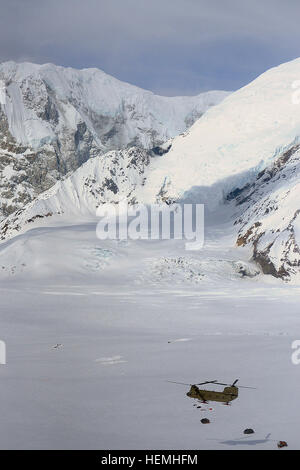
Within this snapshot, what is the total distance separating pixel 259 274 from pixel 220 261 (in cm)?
396

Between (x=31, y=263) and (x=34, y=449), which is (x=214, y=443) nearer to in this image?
(x=34, y=449)

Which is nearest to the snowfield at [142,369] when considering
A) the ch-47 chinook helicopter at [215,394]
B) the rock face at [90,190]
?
the ch-47 chinook helicopter at [215,394]

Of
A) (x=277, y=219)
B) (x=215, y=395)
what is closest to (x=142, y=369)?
(x=215, y=395)

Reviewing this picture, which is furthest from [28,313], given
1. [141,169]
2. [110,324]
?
[141,169]

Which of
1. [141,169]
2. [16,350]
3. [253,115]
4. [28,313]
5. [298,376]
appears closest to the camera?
[298,376]

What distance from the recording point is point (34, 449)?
714 centimetres

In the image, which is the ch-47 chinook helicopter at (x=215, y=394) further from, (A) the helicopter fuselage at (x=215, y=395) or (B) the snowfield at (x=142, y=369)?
(B) the snowfield at (x=142, y=369)

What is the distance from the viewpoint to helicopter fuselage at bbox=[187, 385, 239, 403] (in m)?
9.04

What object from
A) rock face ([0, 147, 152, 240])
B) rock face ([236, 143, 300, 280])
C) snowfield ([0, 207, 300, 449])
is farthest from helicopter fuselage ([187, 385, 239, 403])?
rock face ([0, 147, 152, 240])

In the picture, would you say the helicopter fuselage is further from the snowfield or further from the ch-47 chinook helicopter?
the snowfield

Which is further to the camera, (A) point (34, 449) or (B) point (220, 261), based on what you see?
(B) point (220, 261)

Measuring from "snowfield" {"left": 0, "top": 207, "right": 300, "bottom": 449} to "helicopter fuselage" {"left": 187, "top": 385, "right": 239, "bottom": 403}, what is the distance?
0.13m

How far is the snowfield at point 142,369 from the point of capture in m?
7.66

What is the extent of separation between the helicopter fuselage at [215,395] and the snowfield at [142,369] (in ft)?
0.43
